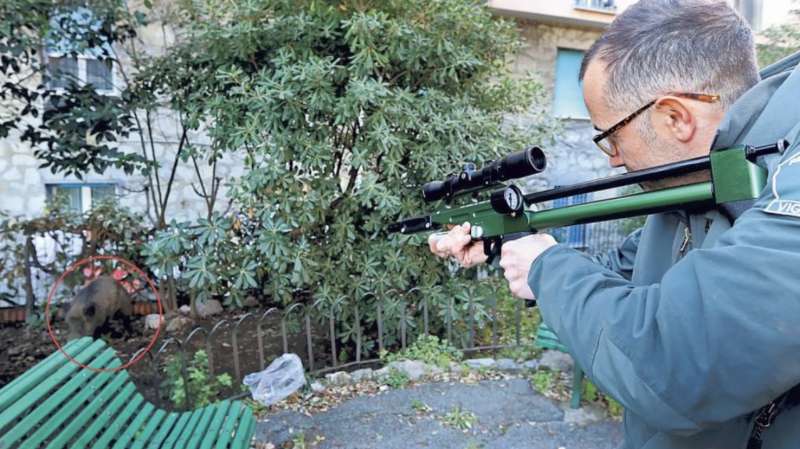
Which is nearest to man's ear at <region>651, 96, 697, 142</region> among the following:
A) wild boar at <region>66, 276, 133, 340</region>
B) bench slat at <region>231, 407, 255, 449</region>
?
bench slat at <region>231, 407, 255, 449</region>

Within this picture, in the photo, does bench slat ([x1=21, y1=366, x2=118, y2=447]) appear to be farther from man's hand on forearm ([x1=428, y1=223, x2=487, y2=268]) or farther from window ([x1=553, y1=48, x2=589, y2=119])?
window ([x1=553, y1=48, x2=589, y2=119])

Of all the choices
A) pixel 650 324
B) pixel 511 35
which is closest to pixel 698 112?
pixel 650 324

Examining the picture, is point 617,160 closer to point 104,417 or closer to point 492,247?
point 492,247

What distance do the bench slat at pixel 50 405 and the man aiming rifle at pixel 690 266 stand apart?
1819 millimetres

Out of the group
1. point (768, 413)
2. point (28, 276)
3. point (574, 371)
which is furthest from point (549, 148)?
point (28, 276)

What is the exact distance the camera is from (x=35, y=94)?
3.90 metres

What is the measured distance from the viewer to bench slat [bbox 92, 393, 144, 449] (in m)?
2.20

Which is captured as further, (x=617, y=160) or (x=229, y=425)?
(x=229, y=425)

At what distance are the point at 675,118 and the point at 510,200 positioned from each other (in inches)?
18.1

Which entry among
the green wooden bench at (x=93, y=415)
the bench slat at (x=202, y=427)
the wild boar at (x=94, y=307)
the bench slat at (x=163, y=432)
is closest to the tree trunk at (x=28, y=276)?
the wild boar at (x=94, y=307)

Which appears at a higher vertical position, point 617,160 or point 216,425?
point 617,160

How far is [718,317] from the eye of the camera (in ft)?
2.49

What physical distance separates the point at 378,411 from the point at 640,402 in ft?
9.68

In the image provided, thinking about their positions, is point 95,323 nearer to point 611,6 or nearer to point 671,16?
point 671,16
